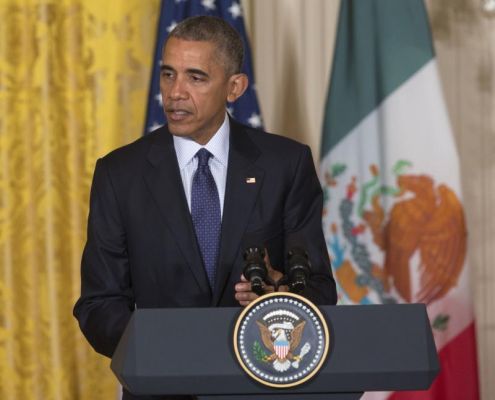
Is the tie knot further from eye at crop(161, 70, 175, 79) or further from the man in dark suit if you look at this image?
eye at crop(161, 70, 175, 79)

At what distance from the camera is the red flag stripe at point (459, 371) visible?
4812mm

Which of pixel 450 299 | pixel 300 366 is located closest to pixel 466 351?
pixel 450 299

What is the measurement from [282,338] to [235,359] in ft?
0.33

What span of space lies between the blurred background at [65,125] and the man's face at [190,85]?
216 centimetres

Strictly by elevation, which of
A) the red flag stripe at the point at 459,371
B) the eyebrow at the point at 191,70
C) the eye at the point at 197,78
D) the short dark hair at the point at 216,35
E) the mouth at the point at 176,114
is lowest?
the red flag stripe at the point at 459,371

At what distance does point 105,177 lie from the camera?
103 inches

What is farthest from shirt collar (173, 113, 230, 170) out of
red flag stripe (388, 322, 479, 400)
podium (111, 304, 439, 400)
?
red flag stripe (388, 322, 479, 400)

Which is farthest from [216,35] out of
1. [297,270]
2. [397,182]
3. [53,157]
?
[397,182]

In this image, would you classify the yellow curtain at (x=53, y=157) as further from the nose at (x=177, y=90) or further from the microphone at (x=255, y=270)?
the microphone at (x=255, y=270)

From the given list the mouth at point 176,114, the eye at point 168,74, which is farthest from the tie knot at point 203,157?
the eye at point 168,74

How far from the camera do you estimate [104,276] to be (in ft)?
8.08

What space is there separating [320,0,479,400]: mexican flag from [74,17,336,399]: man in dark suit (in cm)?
215

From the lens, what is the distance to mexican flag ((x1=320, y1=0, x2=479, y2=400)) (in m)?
4.81

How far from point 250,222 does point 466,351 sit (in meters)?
2.58
